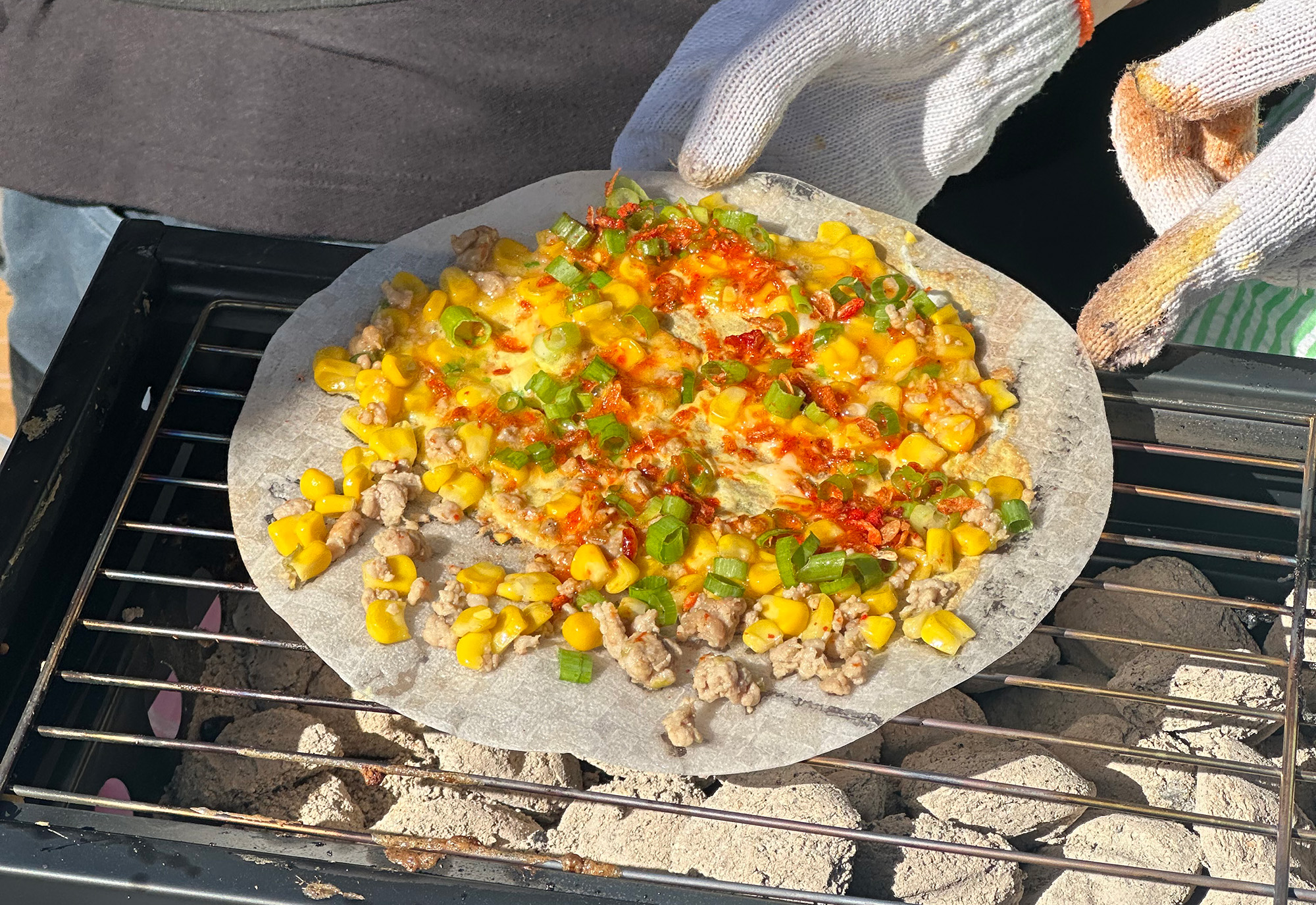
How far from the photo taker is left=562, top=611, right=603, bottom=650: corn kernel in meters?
2.08

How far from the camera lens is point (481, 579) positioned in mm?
2158

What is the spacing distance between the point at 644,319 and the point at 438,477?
63 cm

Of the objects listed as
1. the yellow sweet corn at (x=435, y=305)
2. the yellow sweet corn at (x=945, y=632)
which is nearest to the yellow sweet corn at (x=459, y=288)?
the yellow sweet corn at (x=435, y=305)

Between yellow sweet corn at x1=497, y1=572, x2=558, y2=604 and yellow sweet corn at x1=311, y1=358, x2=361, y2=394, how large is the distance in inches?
25.5

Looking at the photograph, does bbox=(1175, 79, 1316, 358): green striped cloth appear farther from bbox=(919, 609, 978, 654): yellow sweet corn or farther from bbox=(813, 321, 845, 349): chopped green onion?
bbox=(919, 609, 978, 654): yellow sweet corn

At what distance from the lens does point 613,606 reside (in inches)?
84.0

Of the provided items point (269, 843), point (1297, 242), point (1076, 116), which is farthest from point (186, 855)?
point (1076, 116)

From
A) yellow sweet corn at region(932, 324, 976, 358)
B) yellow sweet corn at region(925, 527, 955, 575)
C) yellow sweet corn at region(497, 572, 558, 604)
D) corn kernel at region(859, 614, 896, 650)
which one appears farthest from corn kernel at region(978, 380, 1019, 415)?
yellow sweet corn at region(497, 572, 558, 604)

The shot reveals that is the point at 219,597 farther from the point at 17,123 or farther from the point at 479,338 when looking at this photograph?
the point at 17,123

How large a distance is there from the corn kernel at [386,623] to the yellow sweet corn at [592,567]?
35 cm

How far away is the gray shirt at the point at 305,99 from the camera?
8.73 feet

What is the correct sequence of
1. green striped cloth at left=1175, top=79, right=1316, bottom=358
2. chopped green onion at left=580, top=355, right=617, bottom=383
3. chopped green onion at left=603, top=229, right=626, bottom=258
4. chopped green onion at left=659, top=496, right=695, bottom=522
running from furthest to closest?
green striped cloth at left=1175, top=79, right=1316, bottom=358
chopped green onion at left=603, top=229, right=626, bottom=258
chopped green onion at left=580, top=355, right=617, bottom=383
chopped green onion at left=659, top=496, right=695, bottom=522

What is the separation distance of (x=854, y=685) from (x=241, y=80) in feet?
6.80

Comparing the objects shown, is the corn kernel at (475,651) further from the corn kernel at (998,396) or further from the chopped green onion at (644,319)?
the corn kernel at (998,396)
